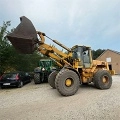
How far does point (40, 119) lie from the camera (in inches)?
270

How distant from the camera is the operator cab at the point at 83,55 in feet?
38.9

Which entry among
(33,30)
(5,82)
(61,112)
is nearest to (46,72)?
(5,82)

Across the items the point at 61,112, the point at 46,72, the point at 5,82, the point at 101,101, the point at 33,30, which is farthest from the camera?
the point at 46,72

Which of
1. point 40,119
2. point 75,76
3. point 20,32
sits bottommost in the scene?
point 40,119

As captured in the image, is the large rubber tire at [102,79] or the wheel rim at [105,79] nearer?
the large rubber tire at [102,79]

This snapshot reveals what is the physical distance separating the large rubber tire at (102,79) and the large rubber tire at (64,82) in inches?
63.0

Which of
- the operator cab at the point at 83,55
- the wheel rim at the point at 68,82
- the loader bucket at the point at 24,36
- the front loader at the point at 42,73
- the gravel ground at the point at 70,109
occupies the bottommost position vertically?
the gravel ground at the point at 70,109

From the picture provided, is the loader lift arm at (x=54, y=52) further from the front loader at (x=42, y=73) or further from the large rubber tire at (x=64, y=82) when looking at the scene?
the front loader at (x=42, y=73)

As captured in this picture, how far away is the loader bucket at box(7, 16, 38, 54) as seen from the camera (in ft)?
30.0

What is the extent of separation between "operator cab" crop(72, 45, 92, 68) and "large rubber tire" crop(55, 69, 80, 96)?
5.01ft

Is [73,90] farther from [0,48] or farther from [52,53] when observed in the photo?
[0,48]

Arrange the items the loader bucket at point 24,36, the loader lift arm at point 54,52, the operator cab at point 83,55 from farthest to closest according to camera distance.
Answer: the operator cab at point 83,55
the loader lift arm at point 54,52
the loader bucket at point 24,36

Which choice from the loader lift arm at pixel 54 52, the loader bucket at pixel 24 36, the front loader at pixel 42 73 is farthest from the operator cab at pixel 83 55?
the front loader at pixel 42 73

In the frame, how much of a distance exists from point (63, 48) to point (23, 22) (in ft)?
10.4
